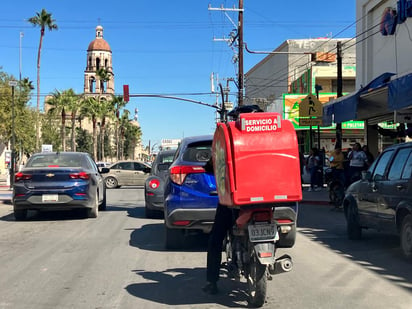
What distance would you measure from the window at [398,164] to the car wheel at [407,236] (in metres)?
0.73

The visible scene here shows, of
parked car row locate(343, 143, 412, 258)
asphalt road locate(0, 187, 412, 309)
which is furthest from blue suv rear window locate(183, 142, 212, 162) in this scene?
parked car row locate(343, 143, 412, 258)

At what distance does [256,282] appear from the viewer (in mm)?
4543

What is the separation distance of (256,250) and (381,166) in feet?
14.5

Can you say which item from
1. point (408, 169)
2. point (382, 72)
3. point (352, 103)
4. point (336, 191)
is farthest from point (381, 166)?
point (382, 72)

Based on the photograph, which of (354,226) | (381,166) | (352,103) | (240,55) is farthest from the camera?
(240,55)

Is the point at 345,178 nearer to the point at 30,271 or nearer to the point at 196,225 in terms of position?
the point at 196,225

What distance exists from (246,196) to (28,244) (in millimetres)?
5430

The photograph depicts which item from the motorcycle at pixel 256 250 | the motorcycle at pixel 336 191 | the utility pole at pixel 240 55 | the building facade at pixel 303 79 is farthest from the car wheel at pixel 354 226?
the utility pole at pixel 240 55

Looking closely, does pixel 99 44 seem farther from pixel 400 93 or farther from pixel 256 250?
pixel 256 250

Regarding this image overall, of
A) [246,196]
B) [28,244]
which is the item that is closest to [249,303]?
[246,196]

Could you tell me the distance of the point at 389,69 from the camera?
17.5 metres

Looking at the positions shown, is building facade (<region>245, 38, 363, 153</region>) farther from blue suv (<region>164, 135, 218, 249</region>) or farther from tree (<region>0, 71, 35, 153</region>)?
tree (<region>0, 71, 35, 153</region>)

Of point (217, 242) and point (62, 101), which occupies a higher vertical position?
point (62, 101)

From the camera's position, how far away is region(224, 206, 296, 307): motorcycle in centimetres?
443
